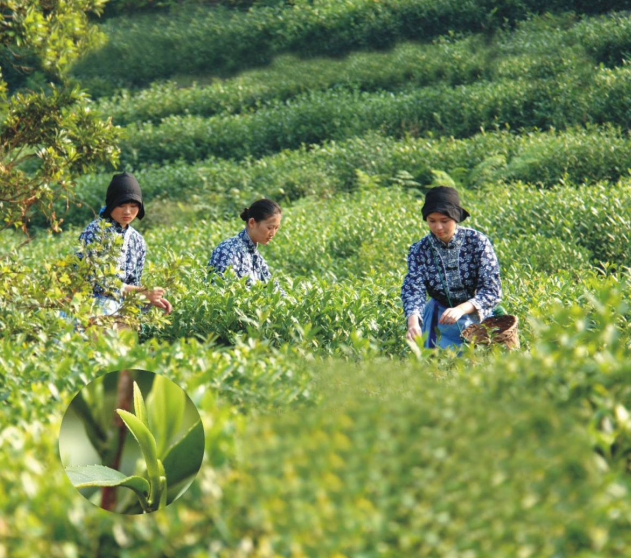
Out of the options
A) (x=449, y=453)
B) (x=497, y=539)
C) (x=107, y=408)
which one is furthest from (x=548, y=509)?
(x=107, y=408)

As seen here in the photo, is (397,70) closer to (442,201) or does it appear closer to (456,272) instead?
(456,272)

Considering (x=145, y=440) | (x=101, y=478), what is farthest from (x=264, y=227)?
(x=101, y=478)

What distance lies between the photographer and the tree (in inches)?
233

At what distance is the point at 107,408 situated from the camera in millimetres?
2881

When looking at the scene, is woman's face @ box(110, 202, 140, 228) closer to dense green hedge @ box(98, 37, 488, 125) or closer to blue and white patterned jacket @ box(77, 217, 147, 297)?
blue and white patterned jacket @ box(77, 217, 147, 297)

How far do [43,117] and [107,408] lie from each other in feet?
13.2

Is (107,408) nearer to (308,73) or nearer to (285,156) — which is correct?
(285,156)

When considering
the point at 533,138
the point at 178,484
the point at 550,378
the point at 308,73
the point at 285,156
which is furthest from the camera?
the point at 308,73

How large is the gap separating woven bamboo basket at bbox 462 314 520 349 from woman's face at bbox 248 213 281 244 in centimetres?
187

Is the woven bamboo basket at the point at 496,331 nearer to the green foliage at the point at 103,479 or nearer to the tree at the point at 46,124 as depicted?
the green foliage at the point at 103,479

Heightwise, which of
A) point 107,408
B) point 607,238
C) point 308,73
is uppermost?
point 107,408

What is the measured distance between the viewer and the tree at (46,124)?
19.4 ft

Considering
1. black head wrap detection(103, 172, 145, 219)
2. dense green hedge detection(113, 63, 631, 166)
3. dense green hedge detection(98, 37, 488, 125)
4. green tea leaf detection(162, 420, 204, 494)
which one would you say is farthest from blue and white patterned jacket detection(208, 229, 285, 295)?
dense green hedge detection(98, 37, 488, 125)

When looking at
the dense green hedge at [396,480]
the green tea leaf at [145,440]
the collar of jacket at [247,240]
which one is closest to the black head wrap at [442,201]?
the collar of jacket at [247,240]
